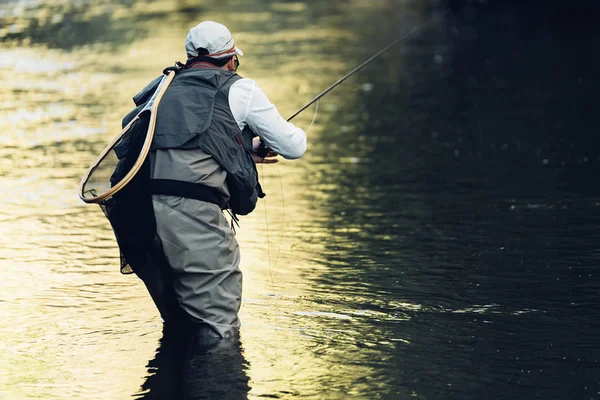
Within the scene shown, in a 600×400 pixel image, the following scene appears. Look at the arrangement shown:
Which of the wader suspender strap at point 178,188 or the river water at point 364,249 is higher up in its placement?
the wader suspender strap at point 178,188

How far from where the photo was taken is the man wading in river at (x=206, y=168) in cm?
568

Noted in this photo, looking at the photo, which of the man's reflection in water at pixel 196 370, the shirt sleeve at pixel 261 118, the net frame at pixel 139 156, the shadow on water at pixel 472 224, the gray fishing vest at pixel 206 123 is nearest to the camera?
the man's reflection in water at pixel 196 370

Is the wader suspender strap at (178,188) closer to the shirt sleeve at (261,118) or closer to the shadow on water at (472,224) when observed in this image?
the shirt sleeve at (261,118)

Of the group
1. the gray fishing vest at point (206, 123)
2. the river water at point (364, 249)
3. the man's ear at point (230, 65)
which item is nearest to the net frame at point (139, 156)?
the gray fishing vest at point (206, 123)

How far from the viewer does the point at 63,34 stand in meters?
26.5

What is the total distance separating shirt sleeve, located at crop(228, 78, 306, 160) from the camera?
227 inches

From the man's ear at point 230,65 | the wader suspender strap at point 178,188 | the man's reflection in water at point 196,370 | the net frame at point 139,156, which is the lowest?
the man's reflection in water at point 196,370

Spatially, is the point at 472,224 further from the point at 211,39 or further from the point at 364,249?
the point at 211,39

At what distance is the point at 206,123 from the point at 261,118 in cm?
30

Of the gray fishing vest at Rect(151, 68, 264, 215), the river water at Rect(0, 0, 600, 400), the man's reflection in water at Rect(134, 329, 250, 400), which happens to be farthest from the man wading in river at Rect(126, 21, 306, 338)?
the river water at Rect(0, 0, 600, 400)

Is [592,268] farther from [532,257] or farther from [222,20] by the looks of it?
[222,20]

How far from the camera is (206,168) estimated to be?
224 inches

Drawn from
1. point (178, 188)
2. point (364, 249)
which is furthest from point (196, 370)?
point (364, 249)

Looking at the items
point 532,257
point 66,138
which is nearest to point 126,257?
point 532,257
